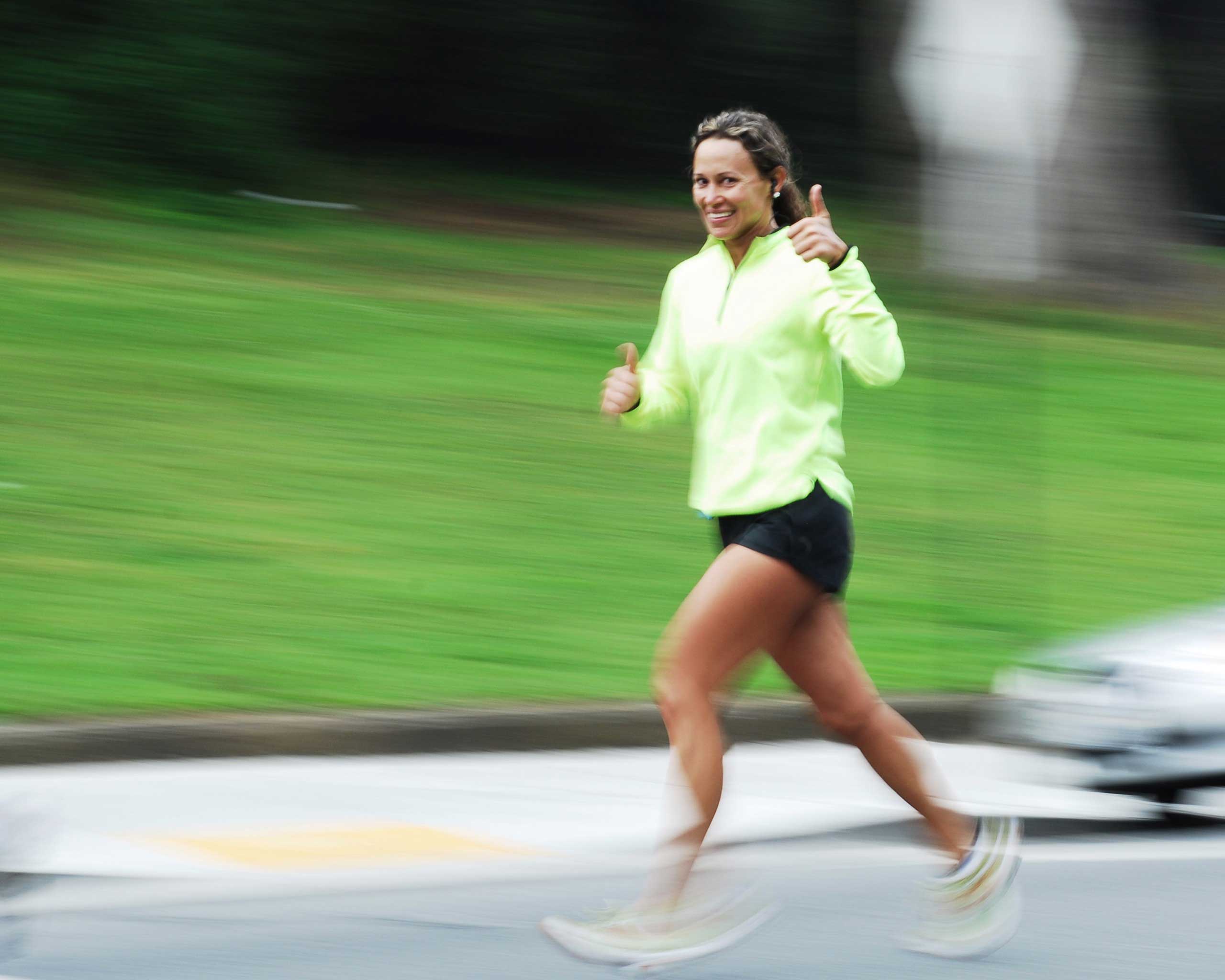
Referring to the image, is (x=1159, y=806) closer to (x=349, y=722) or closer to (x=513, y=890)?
(x=513, y=890)

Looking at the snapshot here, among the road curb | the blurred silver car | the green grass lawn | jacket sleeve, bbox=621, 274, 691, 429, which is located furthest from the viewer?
the green grass lawn

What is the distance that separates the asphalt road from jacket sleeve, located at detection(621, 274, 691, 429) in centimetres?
124

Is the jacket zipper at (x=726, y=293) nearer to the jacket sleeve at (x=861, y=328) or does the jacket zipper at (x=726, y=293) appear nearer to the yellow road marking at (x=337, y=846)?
the jacket sleeve at (x=861, y=328)

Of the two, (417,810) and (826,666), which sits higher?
(826,666)

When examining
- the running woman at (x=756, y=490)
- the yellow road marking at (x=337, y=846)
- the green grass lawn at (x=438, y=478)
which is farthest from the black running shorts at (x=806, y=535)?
the green grass lawn at (x=438, y=478)

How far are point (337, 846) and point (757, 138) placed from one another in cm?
236

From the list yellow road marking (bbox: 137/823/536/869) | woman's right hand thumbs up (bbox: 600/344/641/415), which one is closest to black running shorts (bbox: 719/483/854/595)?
woman's right hand thumbs up (bbox: 600/344/641/415)

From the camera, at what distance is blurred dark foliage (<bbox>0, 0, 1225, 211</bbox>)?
1419 centimetres

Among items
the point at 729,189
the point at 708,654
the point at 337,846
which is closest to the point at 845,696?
the point at 708,654

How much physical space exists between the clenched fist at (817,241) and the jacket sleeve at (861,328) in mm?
36

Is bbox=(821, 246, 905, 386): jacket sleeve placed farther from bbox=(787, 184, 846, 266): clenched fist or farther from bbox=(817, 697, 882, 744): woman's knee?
bbox=(817, 697, 882, 744): woman's knee

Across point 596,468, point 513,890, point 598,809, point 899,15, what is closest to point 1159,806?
point 598,809

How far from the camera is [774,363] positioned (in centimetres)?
407

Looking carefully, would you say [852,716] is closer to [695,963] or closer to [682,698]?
[682,698]
